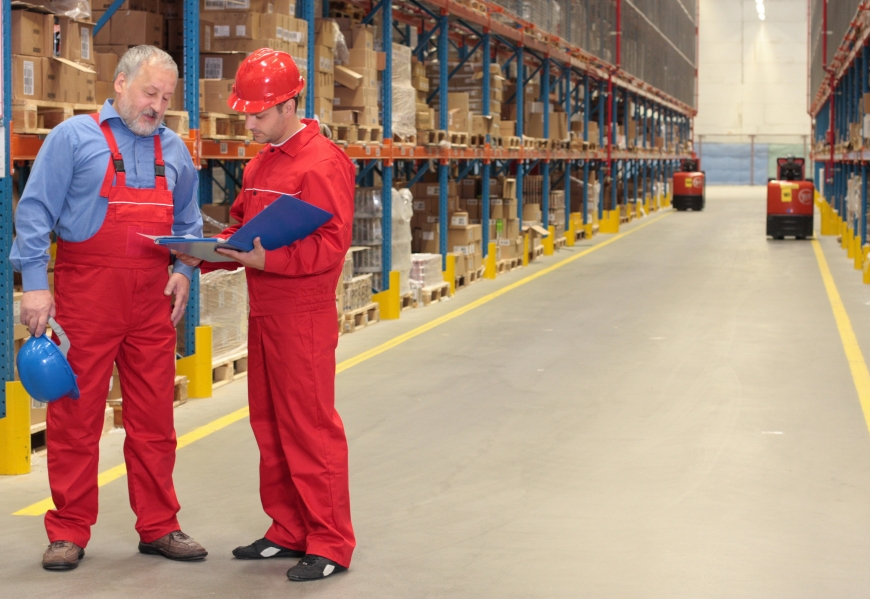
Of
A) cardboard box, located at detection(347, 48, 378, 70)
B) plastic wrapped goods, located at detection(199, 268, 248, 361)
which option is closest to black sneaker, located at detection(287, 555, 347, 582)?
plastic wrapped goods, located at detection(199, 268, 248, 361)

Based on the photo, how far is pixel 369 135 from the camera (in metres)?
9.94

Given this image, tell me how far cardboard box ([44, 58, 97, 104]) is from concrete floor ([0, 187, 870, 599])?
1833 mm

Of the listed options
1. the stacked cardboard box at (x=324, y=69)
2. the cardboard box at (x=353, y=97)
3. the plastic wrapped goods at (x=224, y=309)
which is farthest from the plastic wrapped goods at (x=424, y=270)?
the plastic wrapped goods at (x=224, y=309)

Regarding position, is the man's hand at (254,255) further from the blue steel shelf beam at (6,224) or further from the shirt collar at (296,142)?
the blue steel shelf beam at (6,224)

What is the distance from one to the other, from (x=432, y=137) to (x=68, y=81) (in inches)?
263

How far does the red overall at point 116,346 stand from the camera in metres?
3.88

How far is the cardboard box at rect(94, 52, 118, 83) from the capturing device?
718 centimetres

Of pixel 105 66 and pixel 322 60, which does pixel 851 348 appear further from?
pixel 105 66

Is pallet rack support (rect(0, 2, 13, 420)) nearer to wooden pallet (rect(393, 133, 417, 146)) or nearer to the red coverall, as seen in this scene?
the red coverall

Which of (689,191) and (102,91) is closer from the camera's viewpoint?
(102,91)

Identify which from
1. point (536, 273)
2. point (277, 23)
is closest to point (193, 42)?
point (277, 23)

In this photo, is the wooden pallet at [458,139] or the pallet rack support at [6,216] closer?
the pallet rack support at [6,216]

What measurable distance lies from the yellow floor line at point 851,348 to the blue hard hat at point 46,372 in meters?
4.52

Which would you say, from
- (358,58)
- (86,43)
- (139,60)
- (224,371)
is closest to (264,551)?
(139,60)
